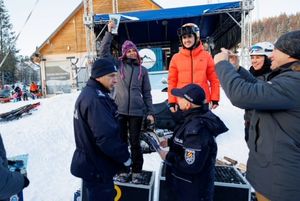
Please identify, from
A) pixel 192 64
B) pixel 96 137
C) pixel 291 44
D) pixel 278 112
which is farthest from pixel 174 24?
pixel 278 112

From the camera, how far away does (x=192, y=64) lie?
10.4 feet

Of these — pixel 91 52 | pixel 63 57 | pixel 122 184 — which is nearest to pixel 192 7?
pixel 91 52

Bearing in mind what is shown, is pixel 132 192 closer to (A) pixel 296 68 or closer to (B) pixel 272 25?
(A) pixel 296 68

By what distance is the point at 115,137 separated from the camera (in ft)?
6.77

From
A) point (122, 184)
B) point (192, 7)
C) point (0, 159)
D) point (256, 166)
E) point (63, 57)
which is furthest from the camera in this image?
point (63, 57)

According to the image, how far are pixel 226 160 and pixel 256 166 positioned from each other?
2706 mm

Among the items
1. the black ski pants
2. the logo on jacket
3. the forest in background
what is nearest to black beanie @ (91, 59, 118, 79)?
the logo on jacket

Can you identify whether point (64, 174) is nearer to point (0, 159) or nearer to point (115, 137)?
point (115, 137)

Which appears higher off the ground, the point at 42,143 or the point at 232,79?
the point at 232,79

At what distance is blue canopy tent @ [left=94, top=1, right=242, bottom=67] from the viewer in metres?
10.7

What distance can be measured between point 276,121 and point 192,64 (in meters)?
1.70

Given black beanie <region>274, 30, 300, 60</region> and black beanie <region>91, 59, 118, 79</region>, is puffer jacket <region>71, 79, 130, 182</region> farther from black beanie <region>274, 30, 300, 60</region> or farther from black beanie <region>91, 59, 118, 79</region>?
black beanie <region>274, 30, 300, 60</region>

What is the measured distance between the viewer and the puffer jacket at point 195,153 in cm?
195

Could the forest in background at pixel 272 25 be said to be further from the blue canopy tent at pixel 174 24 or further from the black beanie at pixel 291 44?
the black beanie at pixel 291 44
